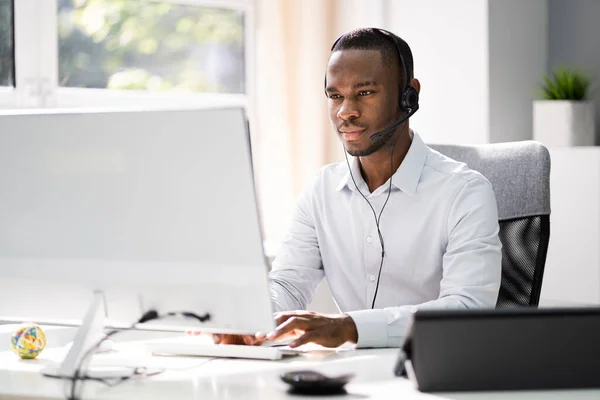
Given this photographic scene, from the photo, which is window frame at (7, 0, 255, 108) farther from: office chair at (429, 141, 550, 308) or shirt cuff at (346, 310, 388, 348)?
shirt cuff at (346, 310, 388, 348)

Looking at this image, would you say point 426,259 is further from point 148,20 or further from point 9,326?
point 148,20

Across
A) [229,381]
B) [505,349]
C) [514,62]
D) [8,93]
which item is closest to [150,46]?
[8,93]

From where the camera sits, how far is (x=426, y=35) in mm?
3307

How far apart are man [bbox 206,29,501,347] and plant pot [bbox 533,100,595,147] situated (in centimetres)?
138

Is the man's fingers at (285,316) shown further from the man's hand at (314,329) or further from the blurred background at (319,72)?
the blurred background at (319,72)

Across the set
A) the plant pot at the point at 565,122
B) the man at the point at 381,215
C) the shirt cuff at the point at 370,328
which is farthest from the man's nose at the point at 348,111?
the plant pot at the point at 565,122

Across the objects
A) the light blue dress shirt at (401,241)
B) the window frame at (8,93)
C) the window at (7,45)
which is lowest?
the light blue dress shirt at (401,241)

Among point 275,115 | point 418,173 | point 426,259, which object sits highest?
point 275,115

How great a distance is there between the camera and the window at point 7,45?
2.75 meters

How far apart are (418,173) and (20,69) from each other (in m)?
1.53

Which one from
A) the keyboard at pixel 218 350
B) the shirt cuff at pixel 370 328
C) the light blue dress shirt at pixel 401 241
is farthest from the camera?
the light blue dress shirt at pixel 401 241

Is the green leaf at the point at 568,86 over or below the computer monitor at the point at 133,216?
over

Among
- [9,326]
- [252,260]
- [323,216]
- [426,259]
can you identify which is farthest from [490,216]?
[9,326]

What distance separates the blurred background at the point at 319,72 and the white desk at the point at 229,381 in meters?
1.75
